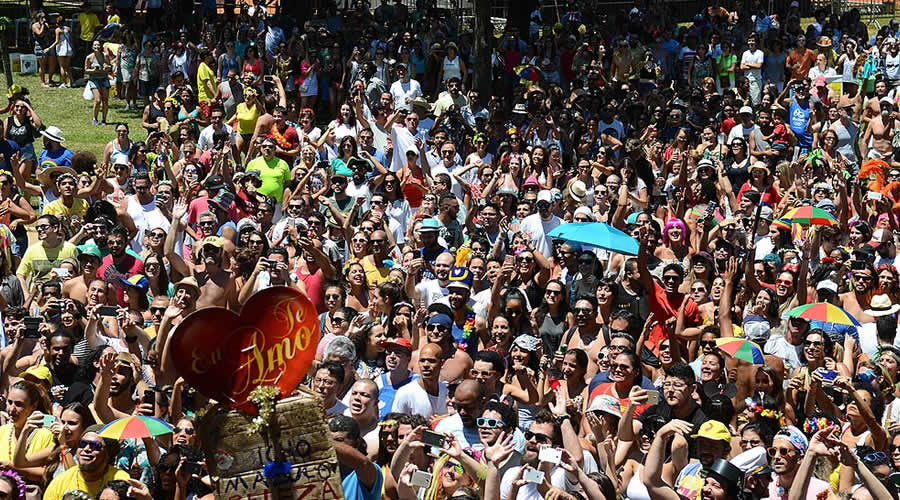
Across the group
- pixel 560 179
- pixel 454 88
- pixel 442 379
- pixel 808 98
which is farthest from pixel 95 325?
pixel 808 98

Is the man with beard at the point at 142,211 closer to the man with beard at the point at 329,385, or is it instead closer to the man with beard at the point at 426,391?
the man with beard at the point at 426,391

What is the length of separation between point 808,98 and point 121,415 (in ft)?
41.0

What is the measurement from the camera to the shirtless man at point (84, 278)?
38.6 ft

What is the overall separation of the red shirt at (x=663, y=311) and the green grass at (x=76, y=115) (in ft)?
38.5

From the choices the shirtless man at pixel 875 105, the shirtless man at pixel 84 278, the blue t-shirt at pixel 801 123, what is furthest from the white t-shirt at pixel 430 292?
the shirtless man at pixel 875 105

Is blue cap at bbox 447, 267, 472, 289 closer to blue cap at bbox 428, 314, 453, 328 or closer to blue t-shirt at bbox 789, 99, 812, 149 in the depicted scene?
blue cap at bbox 428, 314, 453, 328

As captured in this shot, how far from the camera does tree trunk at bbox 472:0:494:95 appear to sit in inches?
831

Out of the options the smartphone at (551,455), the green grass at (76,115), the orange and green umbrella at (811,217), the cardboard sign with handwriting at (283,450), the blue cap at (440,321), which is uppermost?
the cardboard sign with handwriting at (283,450)

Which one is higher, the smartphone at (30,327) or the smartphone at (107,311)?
the smartphone at (107,311)

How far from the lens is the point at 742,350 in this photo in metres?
9.47

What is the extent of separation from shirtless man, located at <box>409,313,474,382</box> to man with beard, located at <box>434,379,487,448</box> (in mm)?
1033

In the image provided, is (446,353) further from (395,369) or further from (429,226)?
(429,226)

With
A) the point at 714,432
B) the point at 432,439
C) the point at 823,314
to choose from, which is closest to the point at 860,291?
the point at 823,314

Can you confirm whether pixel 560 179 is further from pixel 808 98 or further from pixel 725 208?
pixel 808 98
